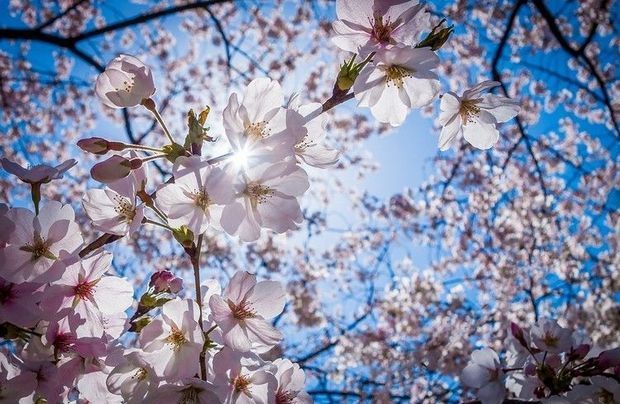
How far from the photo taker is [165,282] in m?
1.63

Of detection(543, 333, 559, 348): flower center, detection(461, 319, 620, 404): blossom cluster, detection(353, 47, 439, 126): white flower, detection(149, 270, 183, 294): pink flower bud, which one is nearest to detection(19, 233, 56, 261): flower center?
detection(149, 270, 183, 294): pink flower bud

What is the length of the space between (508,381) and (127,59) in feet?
8.56

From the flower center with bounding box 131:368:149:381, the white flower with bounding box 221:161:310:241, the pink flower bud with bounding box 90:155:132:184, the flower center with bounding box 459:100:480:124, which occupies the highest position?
the flower center with bounding box 459:100:480:124

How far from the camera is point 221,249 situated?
11.0 metres

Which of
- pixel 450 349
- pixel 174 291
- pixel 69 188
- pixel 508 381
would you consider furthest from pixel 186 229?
pixel 69 188

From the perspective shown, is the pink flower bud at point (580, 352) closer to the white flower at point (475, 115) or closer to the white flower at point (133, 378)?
the white flower at point (475, 115)

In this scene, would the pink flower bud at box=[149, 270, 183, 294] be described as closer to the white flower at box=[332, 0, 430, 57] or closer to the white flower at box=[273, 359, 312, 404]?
the white flower at box=[273, 359, 312, 404]

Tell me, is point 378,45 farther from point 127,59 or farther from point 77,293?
point 77,293

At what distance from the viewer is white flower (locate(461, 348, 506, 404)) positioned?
8.70 ft

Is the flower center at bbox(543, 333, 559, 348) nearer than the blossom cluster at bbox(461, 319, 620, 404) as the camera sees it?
No

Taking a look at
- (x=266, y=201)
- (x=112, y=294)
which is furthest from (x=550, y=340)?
(x=112, y=294)

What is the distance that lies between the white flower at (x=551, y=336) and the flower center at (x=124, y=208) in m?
2.18

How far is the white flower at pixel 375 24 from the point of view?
4.67ft

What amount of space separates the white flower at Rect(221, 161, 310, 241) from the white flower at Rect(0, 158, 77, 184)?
570mm
